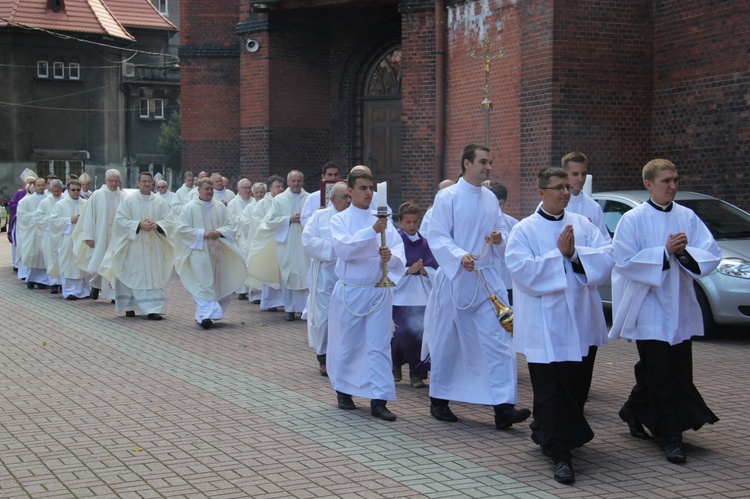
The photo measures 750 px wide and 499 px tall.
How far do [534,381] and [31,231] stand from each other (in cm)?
1618

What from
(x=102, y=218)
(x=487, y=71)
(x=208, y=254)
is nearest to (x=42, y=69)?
(x=102, y=218)

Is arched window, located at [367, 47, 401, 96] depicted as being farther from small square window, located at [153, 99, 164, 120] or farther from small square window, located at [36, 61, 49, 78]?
small square window, located at [153, 99, 164, 120]

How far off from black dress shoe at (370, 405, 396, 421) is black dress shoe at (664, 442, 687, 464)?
215 centimetres

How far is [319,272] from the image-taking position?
34.2ft

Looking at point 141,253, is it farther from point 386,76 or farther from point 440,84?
point 386,76

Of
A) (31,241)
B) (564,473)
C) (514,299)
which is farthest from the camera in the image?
(31,241)

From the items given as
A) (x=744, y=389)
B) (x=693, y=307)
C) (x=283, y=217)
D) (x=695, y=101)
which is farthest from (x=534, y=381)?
(x=695, y=101)

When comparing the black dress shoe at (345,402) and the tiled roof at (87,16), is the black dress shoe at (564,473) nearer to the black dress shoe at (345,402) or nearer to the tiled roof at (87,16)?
the black dress shoe at (345,402)

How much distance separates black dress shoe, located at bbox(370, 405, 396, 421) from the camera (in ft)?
26.7

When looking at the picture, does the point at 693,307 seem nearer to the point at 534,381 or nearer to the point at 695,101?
the point at 534,381

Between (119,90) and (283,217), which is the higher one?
(119,90)

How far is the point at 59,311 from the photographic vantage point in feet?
52.7

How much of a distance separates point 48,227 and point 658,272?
1514 centimetres

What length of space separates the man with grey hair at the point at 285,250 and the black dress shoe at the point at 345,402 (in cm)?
630
